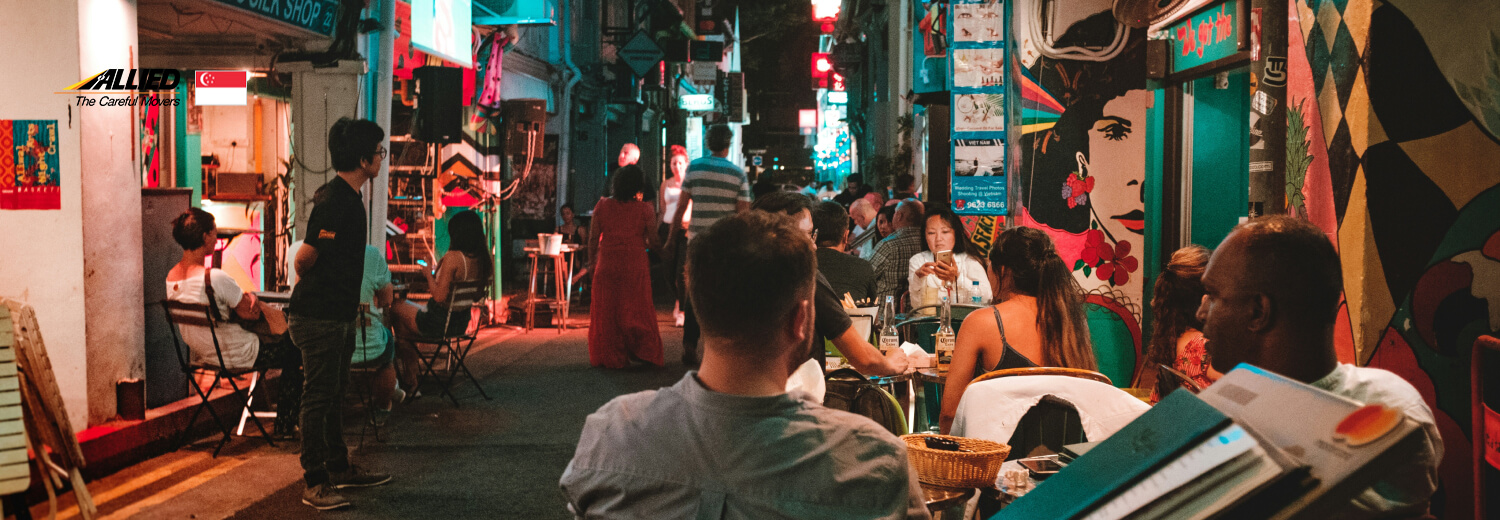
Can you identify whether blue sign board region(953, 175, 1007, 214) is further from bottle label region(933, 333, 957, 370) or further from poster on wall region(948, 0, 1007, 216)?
bottle label region(933, 333, 957, 370)

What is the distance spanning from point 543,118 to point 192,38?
4.67 meters

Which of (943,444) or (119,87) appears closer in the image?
(943,444)

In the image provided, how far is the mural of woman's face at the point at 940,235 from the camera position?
7812 millimetres

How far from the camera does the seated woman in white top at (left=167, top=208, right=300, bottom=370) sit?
6.60 meters

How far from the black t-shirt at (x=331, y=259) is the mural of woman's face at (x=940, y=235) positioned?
421 cm

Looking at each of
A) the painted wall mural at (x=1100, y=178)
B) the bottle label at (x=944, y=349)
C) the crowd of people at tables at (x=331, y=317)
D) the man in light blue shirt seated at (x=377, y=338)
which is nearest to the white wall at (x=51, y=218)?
the crowd of people at tables at (x=331, y=317)

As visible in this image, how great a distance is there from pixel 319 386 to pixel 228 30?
5.90 m

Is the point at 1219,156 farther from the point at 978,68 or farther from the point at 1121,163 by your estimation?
the point at 978,68

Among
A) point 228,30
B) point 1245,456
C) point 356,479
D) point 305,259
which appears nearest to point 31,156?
point 305,259

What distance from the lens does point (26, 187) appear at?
243 inches

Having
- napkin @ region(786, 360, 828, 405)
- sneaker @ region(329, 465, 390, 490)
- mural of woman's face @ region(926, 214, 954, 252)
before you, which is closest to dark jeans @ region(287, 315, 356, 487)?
sneaker @ region(329, 465, 390, 490)

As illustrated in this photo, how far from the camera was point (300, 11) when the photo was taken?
8.76 meters

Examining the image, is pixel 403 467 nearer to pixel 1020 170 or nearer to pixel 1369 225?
pixel 1020 170

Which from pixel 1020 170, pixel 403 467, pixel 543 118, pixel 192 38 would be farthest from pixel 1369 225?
pixel 543 118
